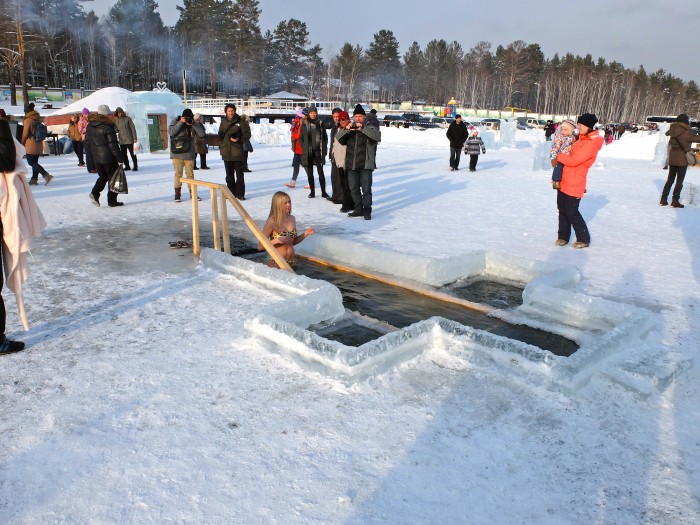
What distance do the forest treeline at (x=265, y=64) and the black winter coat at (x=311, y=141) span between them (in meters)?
42.0

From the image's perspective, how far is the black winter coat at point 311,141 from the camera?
9.23m

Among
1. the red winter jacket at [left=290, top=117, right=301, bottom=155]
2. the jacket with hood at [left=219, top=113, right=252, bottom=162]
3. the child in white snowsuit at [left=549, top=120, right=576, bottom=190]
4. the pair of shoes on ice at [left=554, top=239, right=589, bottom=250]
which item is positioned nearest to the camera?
the child in white snowsuit at [left=549, top=120, right=576, bottom=190]

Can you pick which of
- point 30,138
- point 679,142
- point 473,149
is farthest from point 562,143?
point 30,138

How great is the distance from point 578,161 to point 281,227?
11.3 ft

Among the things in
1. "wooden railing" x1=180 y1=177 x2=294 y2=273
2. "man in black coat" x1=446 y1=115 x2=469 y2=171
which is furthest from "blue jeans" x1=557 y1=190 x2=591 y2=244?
"man in black coat" x1=446 y1=115 x2=469 y2=171

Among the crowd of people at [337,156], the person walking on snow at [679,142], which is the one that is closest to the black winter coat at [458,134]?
the crowd of people at [337,156]

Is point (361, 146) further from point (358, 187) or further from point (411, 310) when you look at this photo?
point (411, 310)

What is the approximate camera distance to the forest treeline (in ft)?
216

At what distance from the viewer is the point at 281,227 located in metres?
5.33

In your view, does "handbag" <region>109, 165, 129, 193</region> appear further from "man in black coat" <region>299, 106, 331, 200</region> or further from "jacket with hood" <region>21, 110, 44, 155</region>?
"jacket with hood" <region>21, 110, 44, 155</region>

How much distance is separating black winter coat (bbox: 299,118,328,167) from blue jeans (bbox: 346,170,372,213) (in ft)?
4.89

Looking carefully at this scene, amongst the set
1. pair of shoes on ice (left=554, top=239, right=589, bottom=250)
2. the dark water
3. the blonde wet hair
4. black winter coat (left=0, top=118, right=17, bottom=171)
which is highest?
black winter coat (left=0, top=118, right=17, bottom=171)

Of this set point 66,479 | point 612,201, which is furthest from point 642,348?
point 612,201

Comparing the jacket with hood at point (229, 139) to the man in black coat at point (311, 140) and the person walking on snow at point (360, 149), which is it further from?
the person walking on snow at point (360, 149)
